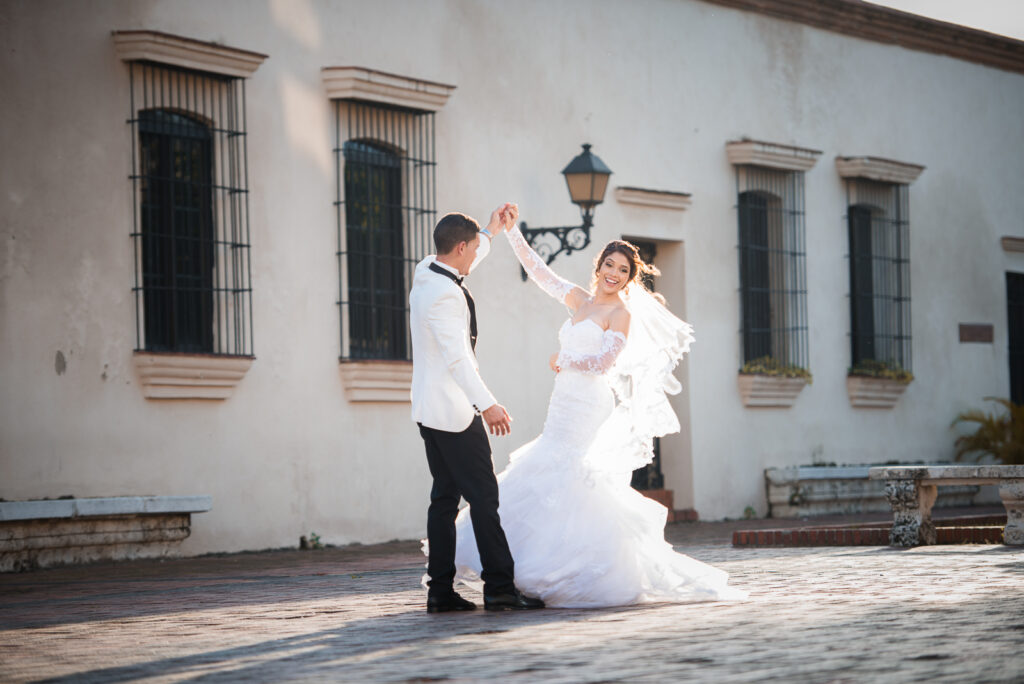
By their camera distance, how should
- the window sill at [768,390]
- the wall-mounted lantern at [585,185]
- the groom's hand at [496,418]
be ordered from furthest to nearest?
the window sill at [768,390] < the wall-mounted lantern at [585,185] < the groom's hand at [496,418]

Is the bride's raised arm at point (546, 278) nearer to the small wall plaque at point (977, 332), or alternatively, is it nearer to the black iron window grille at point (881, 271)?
the black iron window grille at point (881, 271)

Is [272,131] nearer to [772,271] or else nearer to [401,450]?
[401,450]

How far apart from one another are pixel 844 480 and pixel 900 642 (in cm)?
1209

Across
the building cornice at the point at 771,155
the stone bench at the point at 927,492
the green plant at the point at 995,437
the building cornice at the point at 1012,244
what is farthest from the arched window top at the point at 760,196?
the stone bench at the point at 927,492

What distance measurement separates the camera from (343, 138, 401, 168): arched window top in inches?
516

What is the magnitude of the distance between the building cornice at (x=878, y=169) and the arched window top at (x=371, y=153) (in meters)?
6.64

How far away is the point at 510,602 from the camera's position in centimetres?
674

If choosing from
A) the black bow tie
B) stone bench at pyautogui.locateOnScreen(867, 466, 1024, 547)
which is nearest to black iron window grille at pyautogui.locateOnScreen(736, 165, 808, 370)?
stone bench at pyautogui.locateOnScreen(867, 466, 1024, 547)

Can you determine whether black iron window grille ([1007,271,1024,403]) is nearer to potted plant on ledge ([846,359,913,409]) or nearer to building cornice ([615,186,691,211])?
potted plant on ledge ([846,359,913,409])

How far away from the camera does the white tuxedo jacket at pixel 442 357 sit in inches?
262

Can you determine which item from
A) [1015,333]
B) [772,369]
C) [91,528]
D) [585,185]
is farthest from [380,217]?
[1015,333]

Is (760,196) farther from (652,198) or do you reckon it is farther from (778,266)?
(652,198)

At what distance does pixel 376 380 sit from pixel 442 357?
20.3 feet

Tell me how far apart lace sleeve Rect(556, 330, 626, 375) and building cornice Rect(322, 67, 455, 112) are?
19.5ft
